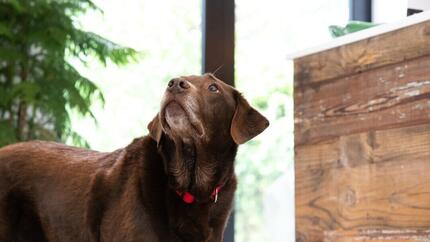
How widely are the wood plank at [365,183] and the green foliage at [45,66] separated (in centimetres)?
111

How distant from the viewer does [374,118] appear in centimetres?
238

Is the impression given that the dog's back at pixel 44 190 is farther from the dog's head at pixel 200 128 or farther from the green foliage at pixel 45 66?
the green foliage at pixel 45 66

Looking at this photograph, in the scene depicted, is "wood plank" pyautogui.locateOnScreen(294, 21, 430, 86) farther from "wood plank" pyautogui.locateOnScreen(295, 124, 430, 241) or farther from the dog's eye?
the dog's eye

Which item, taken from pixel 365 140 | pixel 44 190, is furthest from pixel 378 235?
pixel 44 190

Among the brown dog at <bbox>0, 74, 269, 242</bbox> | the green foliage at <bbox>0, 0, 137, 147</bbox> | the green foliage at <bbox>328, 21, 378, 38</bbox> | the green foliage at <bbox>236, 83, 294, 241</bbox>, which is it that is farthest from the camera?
the green foliage at <bbox>236, 83, 294, 241</bbox>

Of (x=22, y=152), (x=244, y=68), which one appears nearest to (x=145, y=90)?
(x=244, y=68)

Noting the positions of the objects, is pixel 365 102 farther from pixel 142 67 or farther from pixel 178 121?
pixel 142 67

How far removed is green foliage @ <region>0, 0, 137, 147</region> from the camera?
3.09 meters

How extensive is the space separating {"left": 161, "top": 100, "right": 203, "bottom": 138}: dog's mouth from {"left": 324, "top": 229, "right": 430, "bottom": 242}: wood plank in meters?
0.72

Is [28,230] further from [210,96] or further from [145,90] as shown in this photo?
[145,90]

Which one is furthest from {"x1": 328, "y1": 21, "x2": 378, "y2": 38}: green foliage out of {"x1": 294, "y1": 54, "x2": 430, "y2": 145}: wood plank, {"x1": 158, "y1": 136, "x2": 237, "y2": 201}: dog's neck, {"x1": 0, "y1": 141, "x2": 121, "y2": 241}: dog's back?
{"x1": 0, "y1": 141, "x2": 121, "y2": 241}: dog's back

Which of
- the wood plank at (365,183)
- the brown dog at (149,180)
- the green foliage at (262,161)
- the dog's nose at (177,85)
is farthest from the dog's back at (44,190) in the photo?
the green foliage at (262,161)

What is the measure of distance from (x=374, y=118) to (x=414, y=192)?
304 millimetres

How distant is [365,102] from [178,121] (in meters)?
0.74
